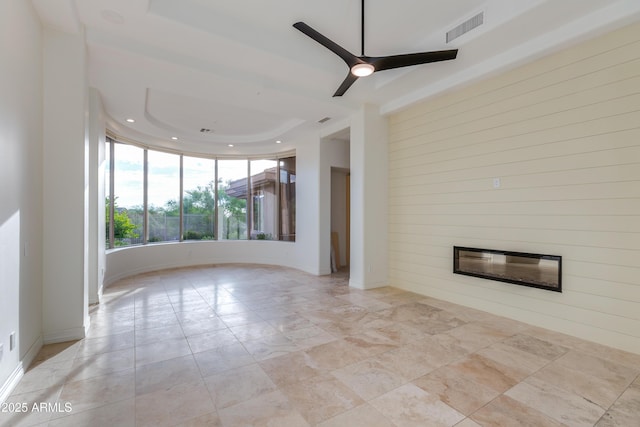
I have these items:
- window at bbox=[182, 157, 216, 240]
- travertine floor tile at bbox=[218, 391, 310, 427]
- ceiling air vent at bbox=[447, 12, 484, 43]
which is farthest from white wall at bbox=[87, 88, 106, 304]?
ceiling air vent at bbox=[447, 12, 484, 43]

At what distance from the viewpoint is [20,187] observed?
2465 mm

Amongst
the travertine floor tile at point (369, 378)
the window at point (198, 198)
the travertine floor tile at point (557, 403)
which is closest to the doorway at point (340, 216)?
the window at point (198, 198)

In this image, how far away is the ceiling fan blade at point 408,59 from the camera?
309 centimetres

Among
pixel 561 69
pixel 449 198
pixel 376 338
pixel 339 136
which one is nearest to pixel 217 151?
pixel 339 136

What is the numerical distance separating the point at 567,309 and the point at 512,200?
1342 mm

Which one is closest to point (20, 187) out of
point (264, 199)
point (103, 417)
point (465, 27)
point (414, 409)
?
point (103, 417)

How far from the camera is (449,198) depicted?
14.9ft

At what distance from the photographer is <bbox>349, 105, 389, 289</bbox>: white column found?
528 cm

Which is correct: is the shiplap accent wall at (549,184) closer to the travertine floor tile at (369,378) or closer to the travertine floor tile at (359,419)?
the travertine floor tile at (369,378)

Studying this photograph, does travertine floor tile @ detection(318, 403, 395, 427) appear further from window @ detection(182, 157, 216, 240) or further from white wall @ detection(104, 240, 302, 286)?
window @ detection(182, 157, 216, 240)

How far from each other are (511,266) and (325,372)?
106 inches

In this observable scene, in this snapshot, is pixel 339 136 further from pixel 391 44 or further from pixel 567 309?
pixel 567 309

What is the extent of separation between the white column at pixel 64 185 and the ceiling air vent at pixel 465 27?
4.01 metres

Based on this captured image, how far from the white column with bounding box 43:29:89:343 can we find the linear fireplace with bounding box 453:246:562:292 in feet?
15.4
